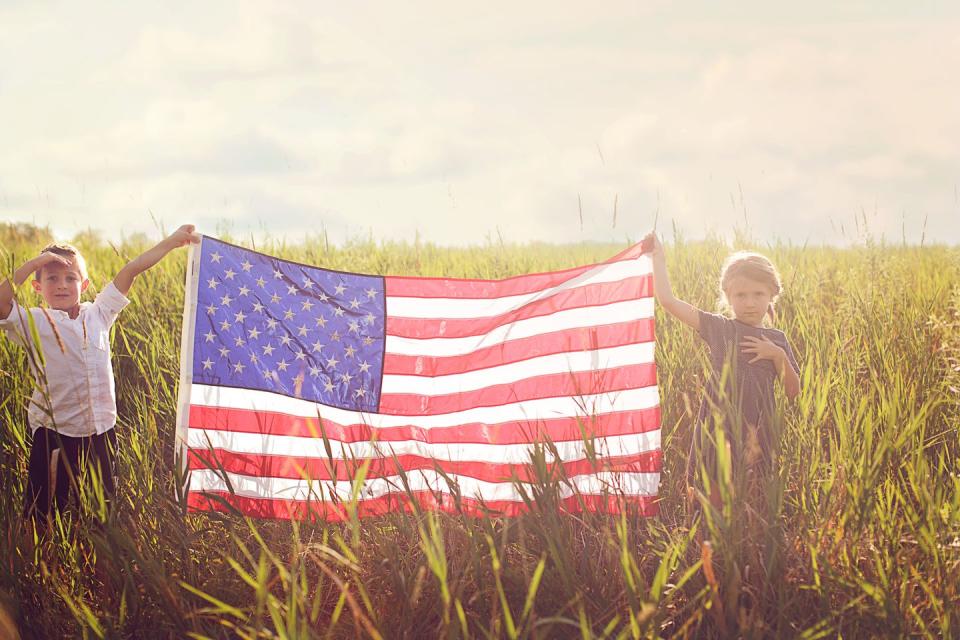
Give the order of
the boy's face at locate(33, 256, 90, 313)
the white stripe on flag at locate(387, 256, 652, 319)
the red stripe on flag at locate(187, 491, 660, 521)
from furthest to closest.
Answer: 1. the white stripe on flag at locate(387, 256, 652, 319)
2. the boy's face at locate(33, 256, 90, 313)
3. the red stripe on flag at locate(187, 491, 660, 521)

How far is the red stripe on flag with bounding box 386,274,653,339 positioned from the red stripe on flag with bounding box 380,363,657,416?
31cm

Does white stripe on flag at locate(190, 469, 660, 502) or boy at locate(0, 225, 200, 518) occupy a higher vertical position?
boy at locate(0, 225, 200, 518)

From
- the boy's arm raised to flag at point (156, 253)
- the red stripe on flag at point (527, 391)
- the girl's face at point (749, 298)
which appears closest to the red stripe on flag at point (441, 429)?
the red stripe on flag at point (527, 391)

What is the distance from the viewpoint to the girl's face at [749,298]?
3.86 metres

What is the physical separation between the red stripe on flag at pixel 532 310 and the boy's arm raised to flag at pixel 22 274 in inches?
67.6

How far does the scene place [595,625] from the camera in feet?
9.39

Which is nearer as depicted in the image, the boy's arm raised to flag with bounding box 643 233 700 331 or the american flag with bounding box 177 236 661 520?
the american flag with bounding box 177 236 661 520

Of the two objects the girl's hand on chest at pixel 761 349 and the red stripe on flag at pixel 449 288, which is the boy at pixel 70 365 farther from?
the girl's hand on chest at pixel 761 349

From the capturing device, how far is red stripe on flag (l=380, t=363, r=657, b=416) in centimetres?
381

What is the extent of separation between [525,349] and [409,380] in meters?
0.66

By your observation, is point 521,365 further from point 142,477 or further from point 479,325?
point 142,477

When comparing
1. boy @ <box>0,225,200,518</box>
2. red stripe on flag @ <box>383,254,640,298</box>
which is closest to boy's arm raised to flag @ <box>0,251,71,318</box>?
boy @ <box>0,225,200,518</box>

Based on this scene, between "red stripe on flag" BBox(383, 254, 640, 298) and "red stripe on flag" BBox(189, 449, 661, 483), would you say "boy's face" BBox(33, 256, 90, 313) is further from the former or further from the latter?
"red stripe on flag" BBox(383, 254, 640, 298)

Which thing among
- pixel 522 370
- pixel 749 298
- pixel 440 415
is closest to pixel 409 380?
pixel 440 415
